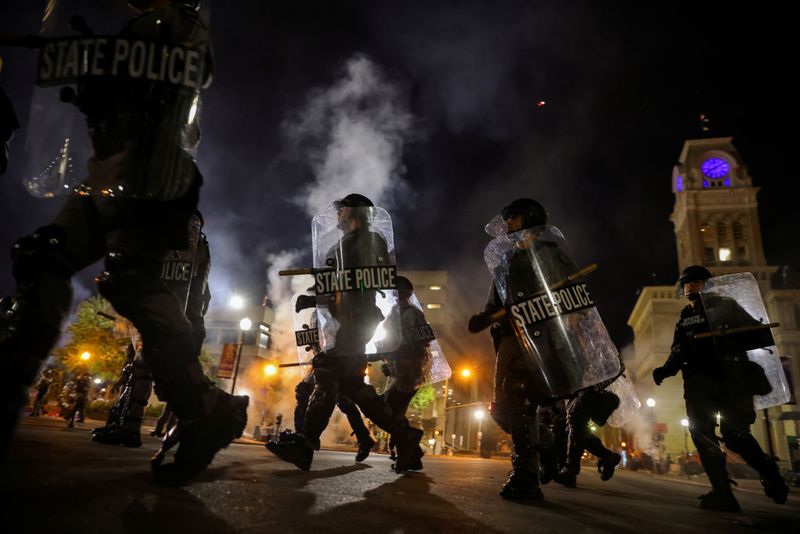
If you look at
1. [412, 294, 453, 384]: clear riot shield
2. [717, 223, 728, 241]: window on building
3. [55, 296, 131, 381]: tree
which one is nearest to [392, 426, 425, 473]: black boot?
[412, 294, 453, 384]: clear riot shield

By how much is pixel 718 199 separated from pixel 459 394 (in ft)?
133

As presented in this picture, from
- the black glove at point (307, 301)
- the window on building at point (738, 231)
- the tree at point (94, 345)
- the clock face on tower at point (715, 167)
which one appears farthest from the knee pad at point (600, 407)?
the clock face on tower at point (715, 167)

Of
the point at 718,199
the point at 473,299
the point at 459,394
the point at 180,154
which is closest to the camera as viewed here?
the point at 180,154

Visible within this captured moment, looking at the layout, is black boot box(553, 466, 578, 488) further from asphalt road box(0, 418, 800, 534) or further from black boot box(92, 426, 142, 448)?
black boot box(92, 426, 142, 448)

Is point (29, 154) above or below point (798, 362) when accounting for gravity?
below

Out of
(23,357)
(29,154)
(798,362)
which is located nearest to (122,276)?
(23,357)

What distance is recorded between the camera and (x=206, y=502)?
5.68 ft

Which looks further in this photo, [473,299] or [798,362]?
[473,299]

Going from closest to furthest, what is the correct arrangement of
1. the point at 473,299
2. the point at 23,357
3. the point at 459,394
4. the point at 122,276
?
1. the point at 23,357
2. the point at 122,276
3. the point at 459,394
4. the point at 473,299

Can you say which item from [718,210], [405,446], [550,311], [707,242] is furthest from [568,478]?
[718,210]

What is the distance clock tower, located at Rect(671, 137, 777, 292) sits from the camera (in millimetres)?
54688

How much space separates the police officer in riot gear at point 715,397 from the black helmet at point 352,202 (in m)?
3.26

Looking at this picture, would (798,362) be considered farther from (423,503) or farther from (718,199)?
(423,503)

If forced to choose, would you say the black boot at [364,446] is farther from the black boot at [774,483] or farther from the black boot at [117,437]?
the black boot at [774,483]
